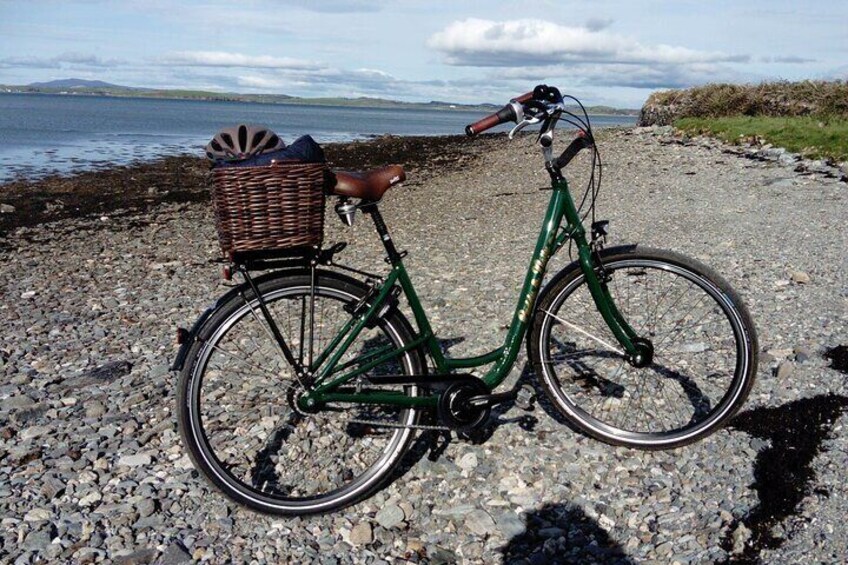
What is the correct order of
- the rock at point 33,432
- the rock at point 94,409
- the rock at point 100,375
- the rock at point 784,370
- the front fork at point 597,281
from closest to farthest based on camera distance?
the front fork at point 597,281
the rock at point 33,432
the rock at point 94,409
the rock at point 784,370
the rock at point 100,375

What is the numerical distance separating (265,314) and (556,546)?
2.17 metres

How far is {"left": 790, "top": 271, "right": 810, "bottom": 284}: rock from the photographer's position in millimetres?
9117

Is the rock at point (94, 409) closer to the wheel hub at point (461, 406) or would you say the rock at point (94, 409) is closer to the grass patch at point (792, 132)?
the wheel hub at point (461, 406)

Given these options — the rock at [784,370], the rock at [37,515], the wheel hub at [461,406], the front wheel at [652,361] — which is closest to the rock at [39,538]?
the rock at [37,515]

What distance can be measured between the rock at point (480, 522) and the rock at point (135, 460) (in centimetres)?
235

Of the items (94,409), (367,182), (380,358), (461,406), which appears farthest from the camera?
(94,409)

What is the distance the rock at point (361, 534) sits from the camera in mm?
4117

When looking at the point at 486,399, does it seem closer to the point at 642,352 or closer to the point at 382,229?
the point at 642,352

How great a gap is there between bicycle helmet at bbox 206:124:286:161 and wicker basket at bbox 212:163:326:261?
0.24 m

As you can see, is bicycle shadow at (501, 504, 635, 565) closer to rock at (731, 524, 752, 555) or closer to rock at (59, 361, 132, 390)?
rock at (731, 524, 752, 555)

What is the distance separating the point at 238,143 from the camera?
13.0 ft

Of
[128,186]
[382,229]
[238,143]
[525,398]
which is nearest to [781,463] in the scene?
[525,398]

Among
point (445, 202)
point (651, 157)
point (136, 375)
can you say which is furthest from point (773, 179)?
point (136, 375)

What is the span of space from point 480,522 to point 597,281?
68.6 inches
